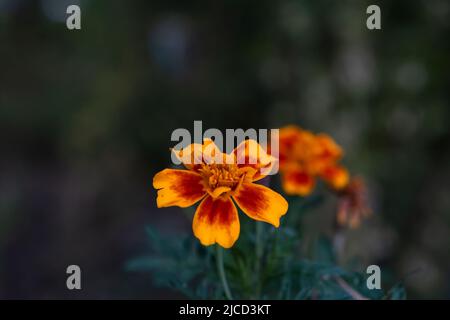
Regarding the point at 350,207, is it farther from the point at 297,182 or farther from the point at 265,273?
the point at 265,273

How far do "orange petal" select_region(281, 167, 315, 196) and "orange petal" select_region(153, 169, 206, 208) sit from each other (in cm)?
29

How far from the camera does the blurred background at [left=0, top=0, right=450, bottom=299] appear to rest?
8.95 ft

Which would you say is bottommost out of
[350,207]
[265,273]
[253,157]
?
[265,273]

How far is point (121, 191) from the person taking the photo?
13.7 ft

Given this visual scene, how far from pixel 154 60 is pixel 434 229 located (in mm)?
2503

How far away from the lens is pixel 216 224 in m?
0.85

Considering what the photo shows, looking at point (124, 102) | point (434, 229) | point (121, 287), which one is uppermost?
point (124, 102)

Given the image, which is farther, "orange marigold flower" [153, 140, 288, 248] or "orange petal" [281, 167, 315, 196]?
"orange petal" [281, 167, 315, 196]

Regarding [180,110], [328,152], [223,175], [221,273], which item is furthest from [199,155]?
[180,110]

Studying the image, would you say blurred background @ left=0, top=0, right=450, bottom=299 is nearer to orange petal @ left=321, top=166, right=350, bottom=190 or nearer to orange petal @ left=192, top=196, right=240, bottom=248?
orange petal @ left=321, top=166, right=350, bottom=190

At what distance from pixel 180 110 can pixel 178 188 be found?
130 inches

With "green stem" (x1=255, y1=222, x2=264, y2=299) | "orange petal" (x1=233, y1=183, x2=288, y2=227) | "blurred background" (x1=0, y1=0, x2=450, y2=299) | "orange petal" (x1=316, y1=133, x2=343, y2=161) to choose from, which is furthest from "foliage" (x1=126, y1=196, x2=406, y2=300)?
"blurred background" (x1=0, y1=0, x2=450, y2=299)
